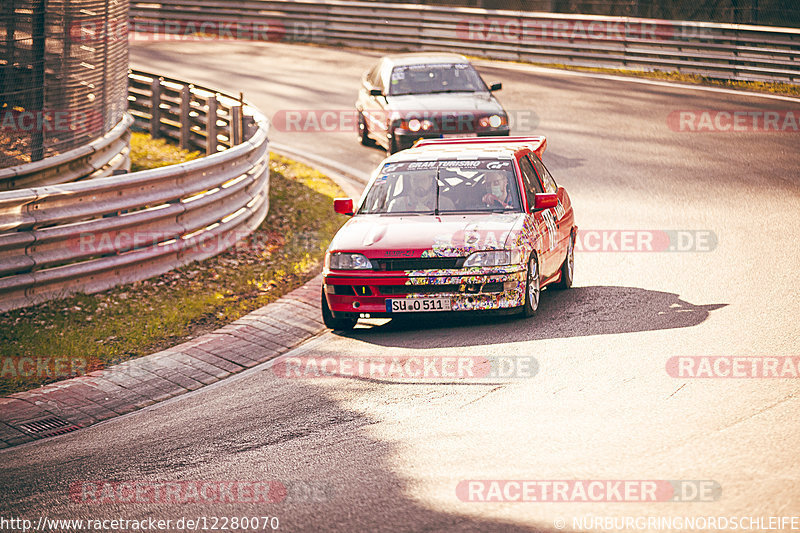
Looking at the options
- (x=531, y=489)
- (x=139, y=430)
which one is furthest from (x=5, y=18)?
(x=531, y=489)

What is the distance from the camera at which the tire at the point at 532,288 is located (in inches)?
357

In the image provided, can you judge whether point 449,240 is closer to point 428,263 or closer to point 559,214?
point 428,263

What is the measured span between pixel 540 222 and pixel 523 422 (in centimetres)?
356

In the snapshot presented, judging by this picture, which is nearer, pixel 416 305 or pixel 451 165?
pixel 416 305

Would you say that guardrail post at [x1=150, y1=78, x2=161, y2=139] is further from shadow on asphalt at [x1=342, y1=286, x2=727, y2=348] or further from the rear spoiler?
shadow on asphalt at [x1=342, y1=286, x2=727, y2=348]

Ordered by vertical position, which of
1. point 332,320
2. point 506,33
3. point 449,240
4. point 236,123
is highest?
point 506,33

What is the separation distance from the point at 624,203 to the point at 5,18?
8127 millimetres

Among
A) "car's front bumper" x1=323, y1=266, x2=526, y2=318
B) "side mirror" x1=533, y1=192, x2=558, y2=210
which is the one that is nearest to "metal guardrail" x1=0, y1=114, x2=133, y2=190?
"car's front bumper" x1=323, y1=266, x2=526, y2=318

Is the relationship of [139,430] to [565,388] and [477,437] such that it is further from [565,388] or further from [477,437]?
[565,388]

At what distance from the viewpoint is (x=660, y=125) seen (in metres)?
19.3

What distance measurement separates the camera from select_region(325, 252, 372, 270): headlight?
9070 mm

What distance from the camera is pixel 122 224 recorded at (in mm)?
10078

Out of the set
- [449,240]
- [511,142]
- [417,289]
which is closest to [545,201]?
[449,240]

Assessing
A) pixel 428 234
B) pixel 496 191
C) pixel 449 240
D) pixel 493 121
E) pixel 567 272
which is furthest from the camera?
pixel 493 121
